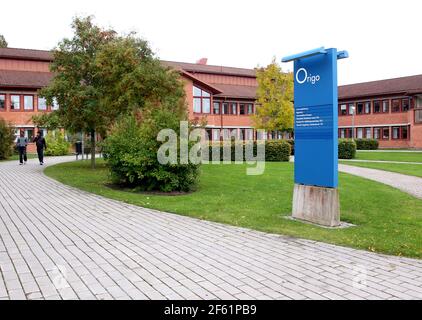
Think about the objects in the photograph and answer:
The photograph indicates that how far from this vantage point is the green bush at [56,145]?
34.5 metres

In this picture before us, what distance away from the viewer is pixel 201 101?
42.1 metres

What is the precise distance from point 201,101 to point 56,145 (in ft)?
46.8

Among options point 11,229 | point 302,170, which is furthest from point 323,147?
point 11,229

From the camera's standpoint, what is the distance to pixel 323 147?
803 cm

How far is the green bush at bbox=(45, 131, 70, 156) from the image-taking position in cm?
3447

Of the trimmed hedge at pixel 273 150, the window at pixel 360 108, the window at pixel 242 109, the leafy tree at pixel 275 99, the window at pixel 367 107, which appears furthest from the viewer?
the window at pixel 360 108

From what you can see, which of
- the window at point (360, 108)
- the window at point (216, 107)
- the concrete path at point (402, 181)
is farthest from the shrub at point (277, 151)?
the window at point (360, 108)

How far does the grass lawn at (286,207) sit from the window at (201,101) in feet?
87.0

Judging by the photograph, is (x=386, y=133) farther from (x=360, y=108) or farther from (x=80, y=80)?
(x=80, y=80)

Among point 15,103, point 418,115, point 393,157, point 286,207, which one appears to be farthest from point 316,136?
point 418,115

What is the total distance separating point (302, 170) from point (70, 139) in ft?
99.6

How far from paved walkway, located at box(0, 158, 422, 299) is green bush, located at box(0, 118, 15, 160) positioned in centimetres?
2113

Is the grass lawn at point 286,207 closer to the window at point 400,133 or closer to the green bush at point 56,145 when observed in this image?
the green bush at point 56,145

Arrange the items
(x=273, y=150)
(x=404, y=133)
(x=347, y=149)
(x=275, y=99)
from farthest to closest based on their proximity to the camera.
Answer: (x=404, y=133), (x=275, y=99), (x=347, y=149), (x=273, y=150)
